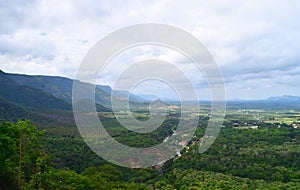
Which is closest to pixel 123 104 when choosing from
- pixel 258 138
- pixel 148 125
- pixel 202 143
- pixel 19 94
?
pixel 148 125

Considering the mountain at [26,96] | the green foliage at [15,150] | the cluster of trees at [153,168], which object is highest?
the mountain at [26,96]

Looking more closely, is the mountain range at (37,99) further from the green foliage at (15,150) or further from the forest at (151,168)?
the forest at (151,168)

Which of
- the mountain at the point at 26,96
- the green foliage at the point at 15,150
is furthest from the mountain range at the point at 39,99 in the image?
the green foliage at the point at 15,150

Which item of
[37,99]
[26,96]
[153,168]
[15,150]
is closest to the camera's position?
[15,150]

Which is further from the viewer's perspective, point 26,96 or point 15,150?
point 26,96

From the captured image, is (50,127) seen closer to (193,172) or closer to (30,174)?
(193,172)

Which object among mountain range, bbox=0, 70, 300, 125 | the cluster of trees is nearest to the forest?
the cluster of trees

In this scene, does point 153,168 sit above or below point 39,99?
below

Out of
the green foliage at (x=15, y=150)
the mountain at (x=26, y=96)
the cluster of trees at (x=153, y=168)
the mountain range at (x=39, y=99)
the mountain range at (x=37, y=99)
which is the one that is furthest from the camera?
the mountain at (x=26, y=96)

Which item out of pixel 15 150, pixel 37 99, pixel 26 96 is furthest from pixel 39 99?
pixel 15 150

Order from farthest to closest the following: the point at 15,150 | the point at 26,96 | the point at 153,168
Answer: the point at 26,96 → the point at 153,168 → the point at 15,150

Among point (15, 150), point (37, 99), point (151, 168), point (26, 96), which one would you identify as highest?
point (26, 96)

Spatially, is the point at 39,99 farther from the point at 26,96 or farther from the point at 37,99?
the point at 26,96
